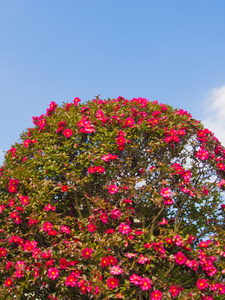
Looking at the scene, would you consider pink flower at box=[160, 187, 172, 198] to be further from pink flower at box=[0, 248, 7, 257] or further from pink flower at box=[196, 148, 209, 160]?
pink flower at box=[0, 248, 7, 257]

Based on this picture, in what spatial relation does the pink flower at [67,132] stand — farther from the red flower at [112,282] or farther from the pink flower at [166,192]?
the red flower at [112,282]

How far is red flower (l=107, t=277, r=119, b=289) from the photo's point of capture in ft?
16.6

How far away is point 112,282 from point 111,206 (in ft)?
4.13

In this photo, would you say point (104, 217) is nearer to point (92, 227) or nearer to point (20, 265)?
point (92, 227)

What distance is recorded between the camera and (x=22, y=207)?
605 cm

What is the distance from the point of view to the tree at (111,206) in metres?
5.32

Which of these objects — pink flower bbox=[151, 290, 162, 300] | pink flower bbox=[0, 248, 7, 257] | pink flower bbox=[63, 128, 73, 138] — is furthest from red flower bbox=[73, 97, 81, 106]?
pink flower bbox=[151, 290, 162, 300]

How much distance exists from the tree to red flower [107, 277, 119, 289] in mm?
33

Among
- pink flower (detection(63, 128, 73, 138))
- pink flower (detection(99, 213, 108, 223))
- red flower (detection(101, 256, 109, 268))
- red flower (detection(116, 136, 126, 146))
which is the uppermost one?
pink flower (detection(63, 128, 73, 138))

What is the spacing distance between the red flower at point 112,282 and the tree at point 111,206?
33 mm

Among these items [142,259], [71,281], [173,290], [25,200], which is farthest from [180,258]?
[25,200]

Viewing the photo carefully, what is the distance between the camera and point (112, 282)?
199 inches

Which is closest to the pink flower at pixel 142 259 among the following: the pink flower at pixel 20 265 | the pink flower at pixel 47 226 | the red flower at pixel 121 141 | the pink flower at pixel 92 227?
the pink flower at pixel 92 227

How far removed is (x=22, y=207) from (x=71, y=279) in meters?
1.72
